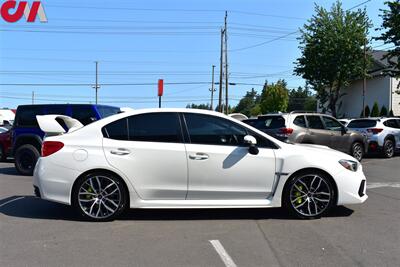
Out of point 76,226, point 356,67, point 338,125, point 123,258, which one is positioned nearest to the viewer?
point 123,258

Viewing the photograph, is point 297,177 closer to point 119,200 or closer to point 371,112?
point 119,200

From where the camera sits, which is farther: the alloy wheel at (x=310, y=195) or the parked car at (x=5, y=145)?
the parked car at (x=5, y=145)

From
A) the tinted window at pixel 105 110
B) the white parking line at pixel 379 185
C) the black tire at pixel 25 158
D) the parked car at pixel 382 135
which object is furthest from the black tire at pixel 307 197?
the parked car at pixel 382 135

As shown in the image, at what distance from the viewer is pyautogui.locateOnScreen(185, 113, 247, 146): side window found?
6.95 metres

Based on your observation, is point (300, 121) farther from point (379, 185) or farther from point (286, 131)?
point (379, 185)

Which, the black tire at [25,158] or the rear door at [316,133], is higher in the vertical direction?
the rear door at [316,133]

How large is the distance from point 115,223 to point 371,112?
126 feet

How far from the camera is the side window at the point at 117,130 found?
6.92 m

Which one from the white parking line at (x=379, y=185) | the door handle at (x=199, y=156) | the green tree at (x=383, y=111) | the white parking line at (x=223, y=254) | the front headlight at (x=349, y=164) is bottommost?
the white parking line at (x=223, y=254)

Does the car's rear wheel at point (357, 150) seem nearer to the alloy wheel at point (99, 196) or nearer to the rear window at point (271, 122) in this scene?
the rear window at point (271, 122)

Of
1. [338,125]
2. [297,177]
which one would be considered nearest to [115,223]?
[297,177]

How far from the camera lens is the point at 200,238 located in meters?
5.95

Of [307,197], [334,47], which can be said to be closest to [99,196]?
[307,197]

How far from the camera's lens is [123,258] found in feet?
17.0
